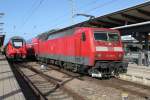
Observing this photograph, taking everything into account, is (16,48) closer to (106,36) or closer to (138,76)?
(106,36)

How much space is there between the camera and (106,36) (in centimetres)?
1967

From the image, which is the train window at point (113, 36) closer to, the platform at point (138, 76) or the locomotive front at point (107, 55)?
the locomotive front at point (107, 55)

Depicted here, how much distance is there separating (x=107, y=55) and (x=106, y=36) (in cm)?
124

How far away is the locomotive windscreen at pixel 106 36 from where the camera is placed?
63.9ft

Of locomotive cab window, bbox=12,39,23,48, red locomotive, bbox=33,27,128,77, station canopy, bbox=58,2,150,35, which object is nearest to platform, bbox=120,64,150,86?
red locomotive, bbox=33,27,128,77

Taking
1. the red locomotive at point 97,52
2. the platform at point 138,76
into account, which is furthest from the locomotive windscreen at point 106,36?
the platform at point 138,76

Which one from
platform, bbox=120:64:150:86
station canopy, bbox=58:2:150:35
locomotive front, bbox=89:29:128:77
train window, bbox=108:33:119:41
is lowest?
platform, bbox=120:64:150:86

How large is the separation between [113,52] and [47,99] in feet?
24.7

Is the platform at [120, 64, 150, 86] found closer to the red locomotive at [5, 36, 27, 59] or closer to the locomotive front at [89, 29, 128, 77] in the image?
the locomotive front at [89, 29, 128, 77]

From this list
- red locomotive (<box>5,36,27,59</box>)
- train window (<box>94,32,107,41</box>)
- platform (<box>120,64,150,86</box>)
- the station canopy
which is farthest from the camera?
red locomotive (<box>5,36,27,59</box>)

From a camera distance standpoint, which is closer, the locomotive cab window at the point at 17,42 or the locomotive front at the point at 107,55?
the locomotive front at the point at 107,55

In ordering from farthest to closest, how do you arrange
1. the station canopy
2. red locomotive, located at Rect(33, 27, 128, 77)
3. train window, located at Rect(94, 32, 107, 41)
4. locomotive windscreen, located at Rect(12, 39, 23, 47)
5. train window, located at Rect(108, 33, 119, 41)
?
locomotive windscreen, located at Rect(12, 39, 23, 47), the station canopy, train window, located at Rect(108, 33, 119, 41), train window, located at Rect(94, 32, 107, 41), red locomotive, located at Rect(33, 27, 128, 77)

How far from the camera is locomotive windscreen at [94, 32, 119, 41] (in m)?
19.5

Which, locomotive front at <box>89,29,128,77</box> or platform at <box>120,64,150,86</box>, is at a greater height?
locomotive front at <box>89,29,128,77</box>
